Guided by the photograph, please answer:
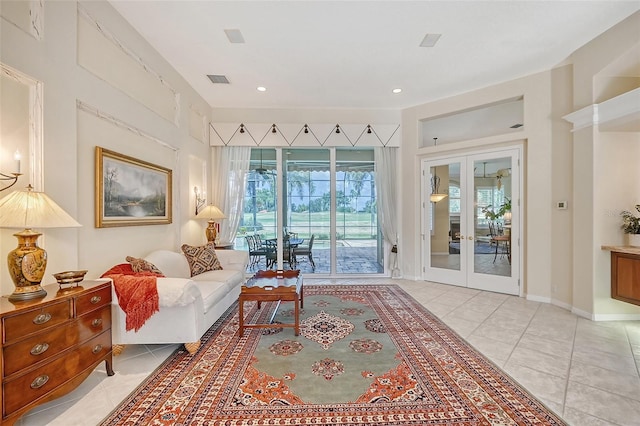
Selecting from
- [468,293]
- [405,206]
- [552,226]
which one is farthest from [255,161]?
[552,226]

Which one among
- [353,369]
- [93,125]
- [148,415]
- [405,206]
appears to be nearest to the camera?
[148,415]

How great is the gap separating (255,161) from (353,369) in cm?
455

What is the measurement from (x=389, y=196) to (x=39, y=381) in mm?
5372

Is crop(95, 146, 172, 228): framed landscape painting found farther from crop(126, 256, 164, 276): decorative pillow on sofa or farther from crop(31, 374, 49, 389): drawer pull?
crop(31, 374, 49, 389): drawer pull

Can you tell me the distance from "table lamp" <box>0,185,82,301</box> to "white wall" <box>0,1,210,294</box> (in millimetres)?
287

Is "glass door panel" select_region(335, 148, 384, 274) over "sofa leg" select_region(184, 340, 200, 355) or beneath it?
over

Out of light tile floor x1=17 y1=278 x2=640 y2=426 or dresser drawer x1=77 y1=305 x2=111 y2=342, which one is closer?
light tile floor x1=17 y1=278 x2=640 y2=426

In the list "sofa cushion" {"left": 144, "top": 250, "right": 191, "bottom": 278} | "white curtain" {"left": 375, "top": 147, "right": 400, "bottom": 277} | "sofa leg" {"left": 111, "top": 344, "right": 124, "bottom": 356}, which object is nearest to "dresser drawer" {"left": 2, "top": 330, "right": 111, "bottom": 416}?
"sofa leg" {"left": 111, "top": 344, "right": 124, "bottom": 356}

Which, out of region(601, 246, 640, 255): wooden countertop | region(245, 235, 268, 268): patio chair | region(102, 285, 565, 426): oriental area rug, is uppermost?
region(601, 246, 640, 255): wooden countertop

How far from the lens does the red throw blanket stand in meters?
2.52

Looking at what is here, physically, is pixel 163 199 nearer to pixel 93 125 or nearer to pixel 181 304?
pixel 93 125

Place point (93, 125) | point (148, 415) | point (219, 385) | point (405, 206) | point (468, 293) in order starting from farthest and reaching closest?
point (405, 206) < point (468, 293) < point (93, 125) < point (219, 385) < point (148, 415)

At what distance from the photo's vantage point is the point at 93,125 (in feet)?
9.05

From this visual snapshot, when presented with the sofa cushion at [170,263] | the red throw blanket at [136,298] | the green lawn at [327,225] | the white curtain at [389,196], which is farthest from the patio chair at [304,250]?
the red throw blanket at [136,298]
